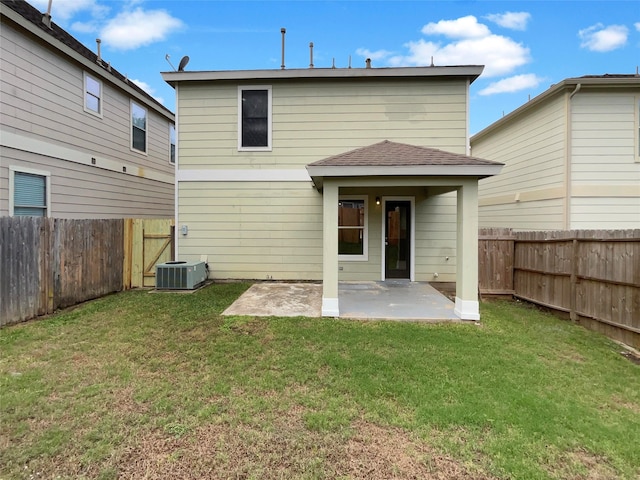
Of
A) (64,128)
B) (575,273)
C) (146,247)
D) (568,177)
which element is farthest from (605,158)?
(64,128)

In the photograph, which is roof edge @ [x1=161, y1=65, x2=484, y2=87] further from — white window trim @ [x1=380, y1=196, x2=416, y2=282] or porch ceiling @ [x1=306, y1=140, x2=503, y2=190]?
porch ceiling @ [x1=306, y1=140, x2=503, y2=190]

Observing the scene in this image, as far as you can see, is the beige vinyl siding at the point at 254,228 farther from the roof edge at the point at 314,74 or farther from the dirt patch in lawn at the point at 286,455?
the dirt patch in lawn at the point at 286,455

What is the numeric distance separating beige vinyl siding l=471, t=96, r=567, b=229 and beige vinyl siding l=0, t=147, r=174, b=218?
12.8m

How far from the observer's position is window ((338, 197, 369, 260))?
8422mm

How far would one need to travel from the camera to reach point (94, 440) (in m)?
2.37

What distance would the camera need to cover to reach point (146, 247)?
26.7ft

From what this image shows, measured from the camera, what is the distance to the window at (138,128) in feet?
33.8

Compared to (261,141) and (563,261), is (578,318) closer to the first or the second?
(563,261)

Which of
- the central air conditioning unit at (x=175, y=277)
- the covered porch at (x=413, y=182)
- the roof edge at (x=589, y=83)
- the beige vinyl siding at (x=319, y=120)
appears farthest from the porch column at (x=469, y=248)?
the central air conditioning unit at (x=175, y=277)

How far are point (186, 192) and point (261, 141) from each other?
250 centimetres

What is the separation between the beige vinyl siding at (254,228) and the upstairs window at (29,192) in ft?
9.69

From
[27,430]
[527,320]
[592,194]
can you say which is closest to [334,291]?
[527,320]

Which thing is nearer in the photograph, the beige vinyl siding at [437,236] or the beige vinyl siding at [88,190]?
the beige vinyl siding at [88,190]

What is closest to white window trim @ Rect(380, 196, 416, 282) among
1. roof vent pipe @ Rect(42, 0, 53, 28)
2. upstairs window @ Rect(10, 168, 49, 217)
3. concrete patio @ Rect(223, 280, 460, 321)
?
concrete patio @ Rect(223, 280, 460, 321)
